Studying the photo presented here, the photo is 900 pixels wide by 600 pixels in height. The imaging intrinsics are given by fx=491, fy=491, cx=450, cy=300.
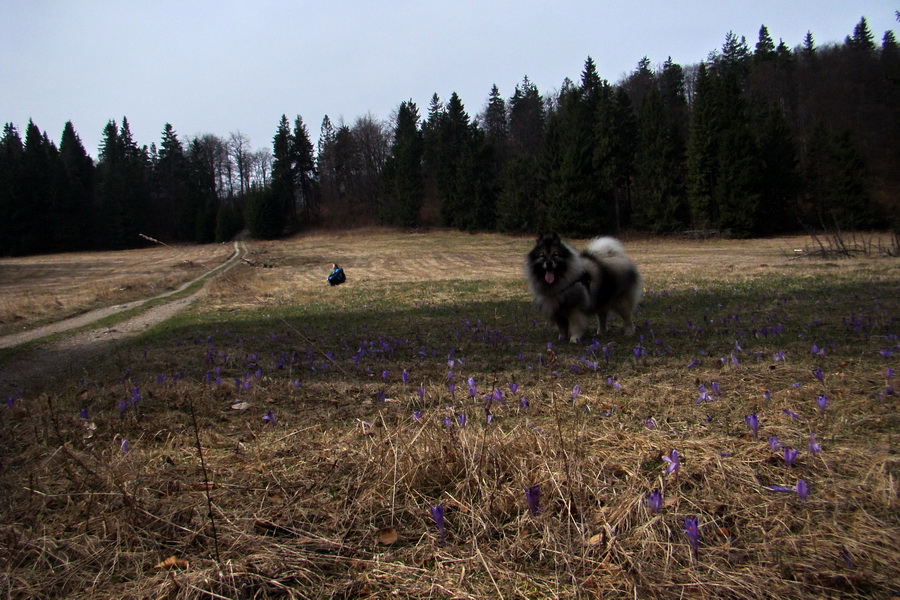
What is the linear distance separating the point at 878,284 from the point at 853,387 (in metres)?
10.2

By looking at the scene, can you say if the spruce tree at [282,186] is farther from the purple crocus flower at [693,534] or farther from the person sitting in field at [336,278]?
the purple crocus flower at [693,534]

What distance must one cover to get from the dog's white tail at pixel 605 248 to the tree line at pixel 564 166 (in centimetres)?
4350

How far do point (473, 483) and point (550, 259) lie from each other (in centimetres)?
571

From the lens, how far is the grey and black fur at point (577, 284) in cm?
795

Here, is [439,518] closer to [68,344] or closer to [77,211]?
[68,344]

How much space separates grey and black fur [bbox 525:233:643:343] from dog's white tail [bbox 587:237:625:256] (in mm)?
18

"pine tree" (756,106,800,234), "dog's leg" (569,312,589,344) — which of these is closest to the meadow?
"dog's leg" (569,312,589,344)

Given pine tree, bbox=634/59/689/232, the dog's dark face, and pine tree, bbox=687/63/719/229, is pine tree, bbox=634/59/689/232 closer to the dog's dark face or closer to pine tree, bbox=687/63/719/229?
pine tree, bbox=687/63/719/229

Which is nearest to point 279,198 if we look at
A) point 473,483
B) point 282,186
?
point 282,186

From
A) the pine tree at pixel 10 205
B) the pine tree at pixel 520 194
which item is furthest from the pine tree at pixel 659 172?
the pine tree at pixel 10 205

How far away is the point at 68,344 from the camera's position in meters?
11.5

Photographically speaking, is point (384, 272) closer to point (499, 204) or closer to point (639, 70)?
point (499, 204)

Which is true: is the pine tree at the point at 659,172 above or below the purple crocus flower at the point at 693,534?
above

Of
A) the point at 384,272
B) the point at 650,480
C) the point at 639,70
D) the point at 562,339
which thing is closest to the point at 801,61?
the point at 639,70
